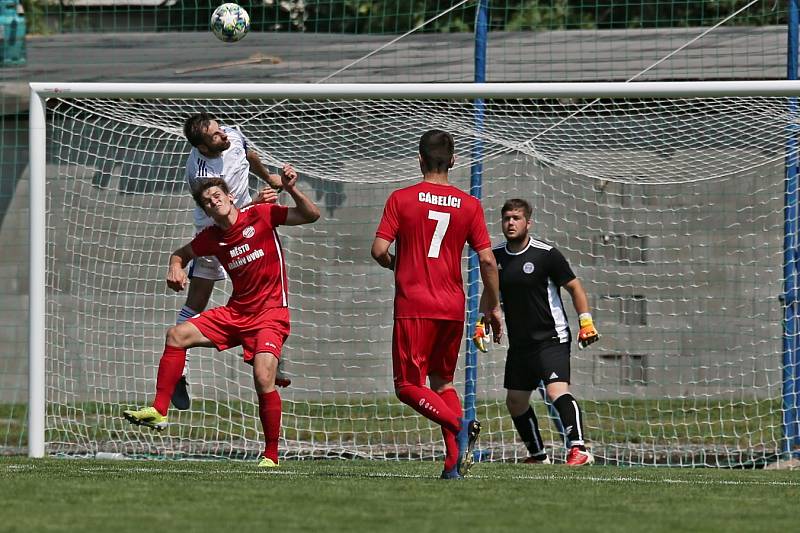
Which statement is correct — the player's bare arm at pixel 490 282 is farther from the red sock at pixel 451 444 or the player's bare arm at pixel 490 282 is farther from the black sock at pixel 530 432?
the black sock at pixel 530 432

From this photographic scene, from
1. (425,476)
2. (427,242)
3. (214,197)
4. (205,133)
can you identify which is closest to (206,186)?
(214,197)

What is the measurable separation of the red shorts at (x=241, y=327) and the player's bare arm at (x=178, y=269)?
0.27 meters

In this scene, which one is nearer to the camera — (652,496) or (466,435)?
(652,496)

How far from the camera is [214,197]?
7.44 m

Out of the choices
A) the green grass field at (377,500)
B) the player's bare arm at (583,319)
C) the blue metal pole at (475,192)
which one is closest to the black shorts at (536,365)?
the player's bare arm at (583,319)

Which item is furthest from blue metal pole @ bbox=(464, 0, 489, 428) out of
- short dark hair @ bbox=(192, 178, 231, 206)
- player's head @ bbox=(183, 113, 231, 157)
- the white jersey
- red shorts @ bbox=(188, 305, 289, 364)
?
short dark hair @ bbox=(192, 178, 231, 206)

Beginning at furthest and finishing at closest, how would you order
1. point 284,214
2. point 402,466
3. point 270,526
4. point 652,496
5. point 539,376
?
point 539,376
point 402,466
point 284,214
point 652,496
point 270,526

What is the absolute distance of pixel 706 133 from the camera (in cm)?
1079

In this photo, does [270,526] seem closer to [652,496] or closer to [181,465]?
[652,496]

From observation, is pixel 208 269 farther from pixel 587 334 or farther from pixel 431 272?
pixel 587 334

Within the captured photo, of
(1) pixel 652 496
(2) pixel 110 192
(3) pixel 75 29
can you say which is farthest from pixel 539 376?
(3) pixel 75 29

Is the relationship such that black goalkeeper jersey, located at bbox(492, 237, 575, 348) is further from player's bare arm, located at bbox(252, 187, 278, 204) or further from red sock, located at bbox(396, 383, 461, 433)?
red sock, located at bbox(396, 383, 461, 433)

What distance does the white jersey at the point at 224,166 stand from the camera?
828 centimetres

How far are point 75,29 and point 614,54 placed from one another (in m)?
7.25
